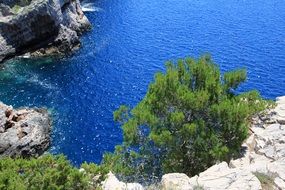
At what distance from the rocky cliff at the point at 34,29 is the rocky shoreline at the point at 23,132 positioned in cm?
2324

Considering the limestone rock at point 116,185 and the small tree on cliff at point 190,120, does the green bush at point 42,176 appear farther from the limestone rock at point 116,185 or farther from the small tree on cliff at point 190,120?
the small tree on cliff at point 190,120

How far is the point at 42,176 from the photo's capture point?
2488cm

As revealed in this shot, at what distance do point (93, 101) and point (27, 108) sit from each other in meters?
9.97

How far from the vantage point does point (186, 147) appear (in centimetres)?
3425

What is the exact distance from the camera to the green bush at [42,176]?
2411cm

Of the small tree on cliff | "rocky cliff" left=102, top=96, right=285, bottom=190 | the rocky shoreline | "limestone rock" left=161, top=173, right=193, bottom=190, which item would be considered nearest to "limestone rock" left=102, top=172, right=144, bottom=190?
"rocky cliff" left=102, top=96, right=285, bottom=190

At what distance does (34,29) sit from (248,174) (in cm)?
6881

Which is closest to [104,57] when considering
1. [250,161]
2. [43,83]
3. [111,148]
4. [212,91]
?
[43,83]

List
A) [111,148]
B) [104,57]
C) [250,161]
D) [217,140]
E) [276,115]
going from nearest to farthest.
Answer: [250,161] → [217,140] → [276,115] → [111,148] → [104,57]

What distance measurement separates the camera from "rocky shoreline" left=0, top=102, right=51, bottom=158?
185ft

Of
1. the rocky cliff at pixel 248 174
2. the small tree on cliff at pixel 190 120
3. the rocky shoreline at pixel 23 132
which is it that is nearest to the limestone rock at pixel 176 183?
the rocky cliff at pixel 248 174

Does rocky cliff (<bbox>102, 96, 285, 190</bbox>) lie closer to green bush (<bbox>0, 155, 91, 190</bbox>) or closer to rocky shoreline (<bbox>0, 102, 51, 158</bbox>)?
green bush (<bbox>0, 155, 91, 190</bbox>)

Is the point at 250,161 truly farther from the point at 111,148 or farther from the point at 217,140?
the point at 111,148

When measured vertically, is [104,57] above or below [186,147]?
above
